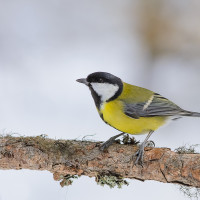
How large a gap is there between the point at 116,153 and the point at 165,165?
180 mm

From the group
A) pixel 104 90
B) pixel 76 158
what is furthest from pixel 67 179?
pixel 104 90

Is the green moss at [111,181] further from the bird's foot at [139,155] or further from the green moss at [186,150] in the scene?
the green moss at [186,150]

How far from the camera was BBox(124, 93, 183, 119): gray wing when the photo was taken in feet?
4.53

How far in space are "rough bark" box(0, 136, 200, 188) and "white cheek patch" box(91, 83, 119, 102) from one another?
0.23 metres

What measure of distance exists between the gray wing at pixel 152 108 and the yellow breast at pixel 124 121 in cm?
2

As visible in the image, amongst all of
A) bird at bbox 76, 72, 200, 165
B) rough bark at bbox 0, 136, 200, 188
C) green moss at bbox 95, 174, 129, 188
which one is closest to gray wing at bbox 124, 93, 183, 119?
bird at bbox 76, 72, 200, 165

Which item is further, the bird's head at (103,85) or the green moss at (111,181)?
the bird's head at (103,85)

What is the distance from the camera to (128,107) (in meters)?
1.39

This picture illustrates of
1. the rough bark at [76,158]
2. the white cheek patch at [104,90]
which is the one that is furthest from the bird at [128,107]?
the rough bark at [76,158]

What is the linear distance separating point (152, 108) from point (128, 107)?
0.11 meters

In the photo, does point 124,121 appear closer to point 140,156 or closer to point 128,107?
point 128,107

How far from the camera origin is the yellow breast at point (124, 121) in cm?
134

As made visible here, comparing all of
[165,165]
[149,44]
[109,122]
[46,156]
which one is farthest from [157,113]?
[149,44]

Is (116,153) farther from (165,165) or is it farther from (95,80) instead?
(95,80)
